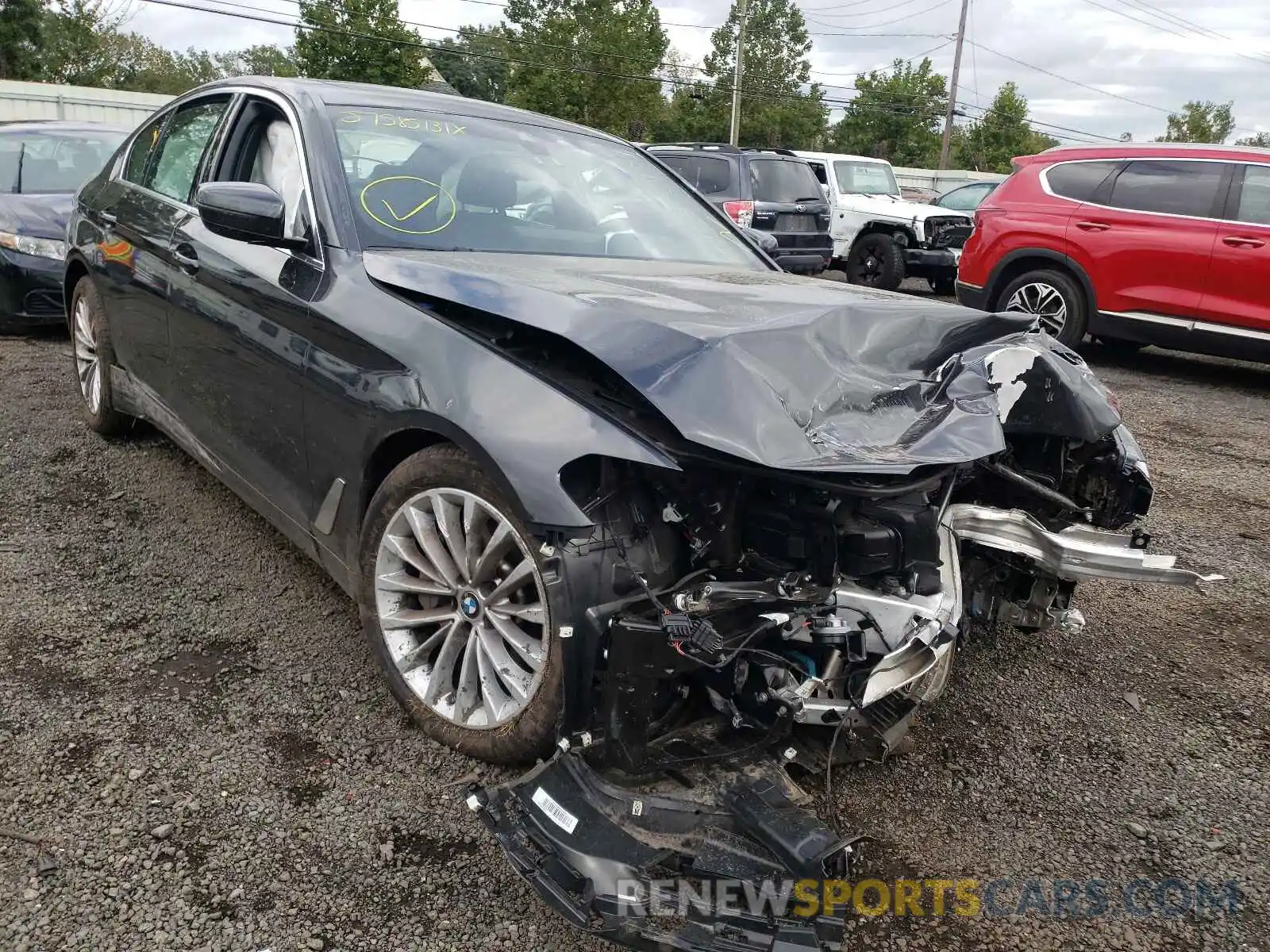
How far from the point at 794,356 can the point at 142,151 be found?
3.60 m

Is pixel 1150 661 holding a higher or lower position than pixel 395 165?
lower

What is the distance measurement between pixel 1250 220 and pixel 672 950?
25.3 ft

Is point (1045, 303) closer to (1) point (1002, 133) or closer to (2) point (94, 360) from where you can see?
(2) point (94, 360)

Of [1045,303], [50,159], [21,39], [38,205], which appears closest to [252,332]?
[38,205]

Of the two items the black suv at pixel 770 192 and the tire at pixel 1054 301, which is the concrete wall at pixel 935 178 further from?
the tire at pixel 1054 301

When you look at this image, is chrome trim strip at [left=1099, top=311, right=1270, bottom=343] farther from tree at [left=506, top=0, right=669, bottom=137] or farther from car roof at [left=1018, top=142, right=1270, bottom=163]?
tree at [left=506, top=0, right=669, bottom=137]

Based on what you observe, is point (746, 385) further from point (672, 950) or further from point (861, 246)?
point (861, 246)

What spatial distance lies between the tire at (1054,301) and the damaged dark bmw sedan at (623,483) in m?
5.47

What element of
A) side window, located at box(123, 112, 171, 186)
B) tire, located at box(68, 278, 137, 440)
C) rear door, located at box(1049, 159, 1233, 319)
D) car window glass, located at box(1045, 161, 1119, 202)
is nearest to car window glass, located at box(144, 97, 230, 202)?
side window, located at box(123, 112, 171, 186)

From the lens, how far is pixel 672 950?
1.64 metres

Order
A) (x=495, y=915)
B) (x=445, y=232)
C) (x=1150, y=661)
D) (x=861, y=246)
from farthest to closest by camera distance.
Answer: (x=861, y=246) < (x=1150, y=661) < (x=445, y=232) < (x=495, y=915)

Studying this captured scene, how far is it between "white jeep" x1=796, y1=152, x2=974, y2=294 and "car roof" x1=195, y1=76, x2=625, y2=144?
29.6 ft

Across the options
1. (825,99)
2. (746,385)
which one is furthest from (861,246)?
(825,99)

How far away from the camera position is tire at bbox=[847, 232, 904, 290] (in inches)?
Result: 481
